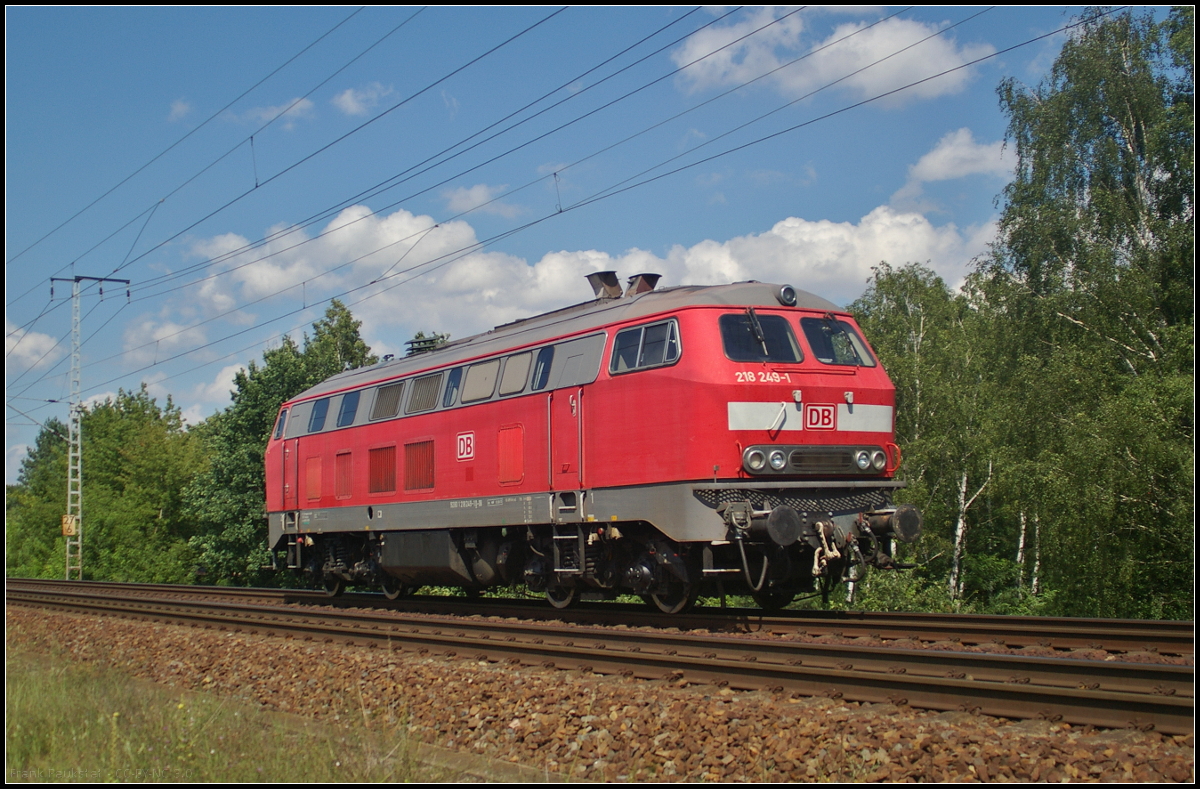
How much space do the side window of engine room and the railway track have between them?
10.3 ft

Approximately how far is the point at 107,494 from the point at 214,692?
131ft

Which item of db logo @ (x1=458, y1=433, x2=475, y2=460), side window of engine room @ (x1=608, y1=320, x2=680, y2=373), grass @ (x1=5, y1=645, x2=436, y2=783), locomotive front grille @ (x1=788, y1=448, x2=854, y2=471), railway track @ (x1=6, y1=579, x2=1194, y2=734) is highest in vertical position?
side window of engine room @ (x1=608, y1=320, x2=680, y2=373)

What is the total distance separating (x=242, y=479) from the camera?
1352 inches

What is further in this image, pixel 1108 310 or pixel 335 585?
pixel 1108 310

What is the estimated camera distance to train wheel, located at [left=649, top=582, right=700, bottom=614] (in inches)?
497

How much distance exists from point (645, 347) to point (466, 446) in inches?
156

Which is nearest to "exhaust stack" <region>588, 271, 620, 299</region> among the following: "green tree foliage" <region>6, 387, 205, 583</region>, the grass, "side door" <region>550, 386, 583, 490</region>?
"side door" <region>550, 386, 583, 490</region>

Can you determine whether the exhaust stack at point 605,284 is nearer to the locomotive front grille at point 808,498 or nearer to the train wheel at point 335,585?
the locomotive front grille at point 808,498

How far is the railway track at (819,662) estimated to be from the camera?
6828 mm

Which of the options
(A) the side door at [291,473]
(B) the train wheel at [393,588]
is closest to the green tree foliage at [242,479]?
(A) the side door at [291,473]

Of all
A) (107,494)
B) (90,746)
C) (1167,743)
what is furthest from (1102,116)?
(107,494)

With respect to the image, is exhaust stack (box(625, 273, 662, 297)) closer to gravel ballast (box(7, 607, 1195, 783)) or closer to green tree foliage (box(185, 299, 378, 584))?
gravel ballast (box(7, 607, 1195, 783))

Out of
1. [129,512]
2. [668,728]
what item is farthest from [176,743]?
[129,512]

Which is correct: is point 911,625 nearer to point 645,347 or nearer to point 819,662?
point 819,662
